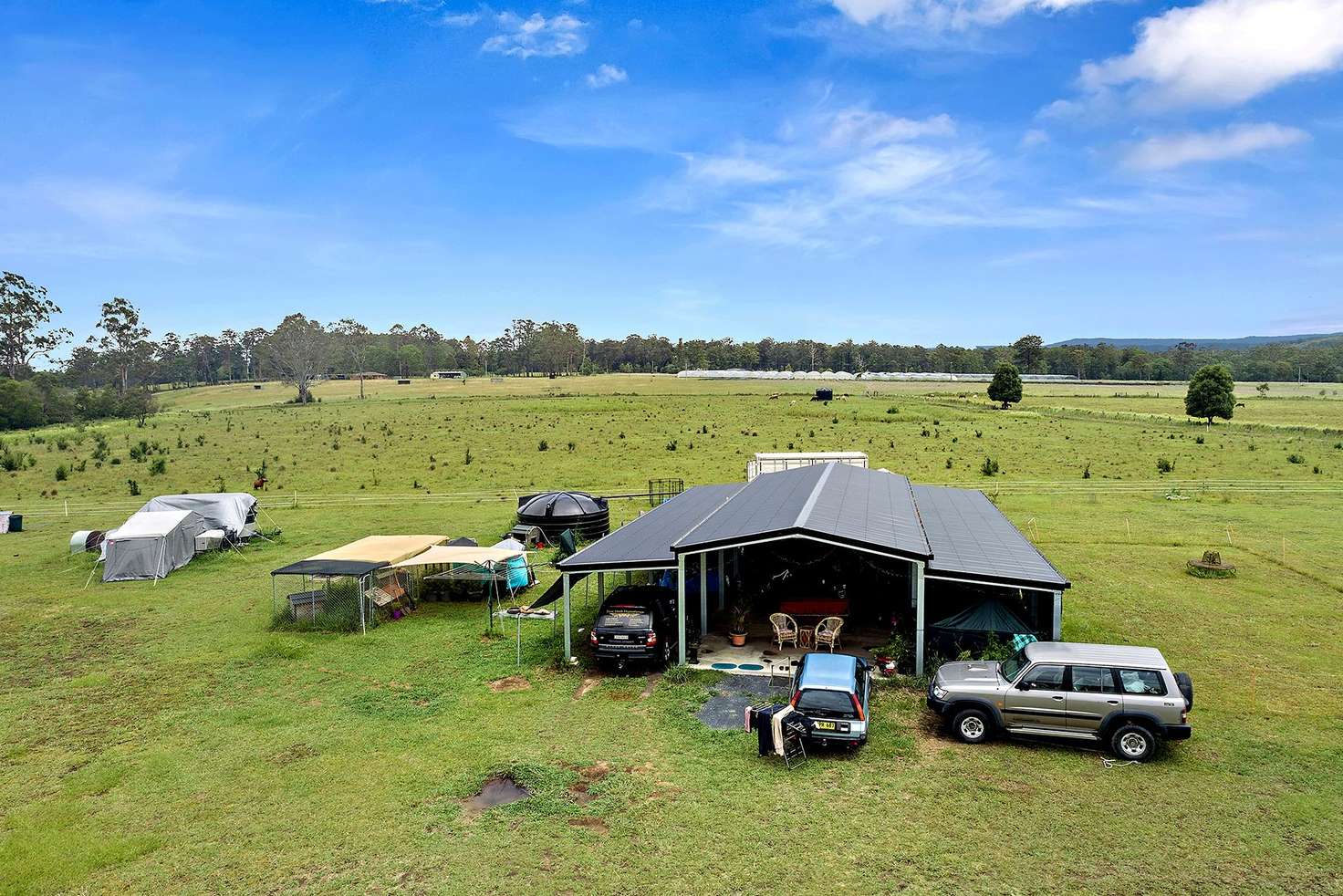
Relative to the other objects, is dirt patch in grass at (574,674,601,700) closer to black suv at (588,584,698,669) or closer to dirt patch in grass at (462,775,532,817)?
black suv at (588,584,698,669)

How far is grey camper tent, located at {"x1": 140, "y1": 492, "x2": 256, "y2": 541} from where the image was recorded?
29.8 m

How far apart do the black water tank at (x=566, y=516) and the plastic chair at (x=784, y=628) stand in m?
13.6

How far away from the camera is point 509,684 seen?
1625 centimetres

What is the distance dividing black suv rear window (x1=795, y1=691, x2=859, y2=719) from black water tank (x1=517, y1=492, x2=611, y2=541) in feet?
59.2

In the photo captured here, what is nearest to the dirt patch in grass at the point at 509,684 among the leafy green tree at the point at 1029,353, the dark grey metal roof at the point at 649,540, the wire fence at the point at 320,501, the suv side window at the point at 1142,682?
the dark grey metal roof at the point at 649,540

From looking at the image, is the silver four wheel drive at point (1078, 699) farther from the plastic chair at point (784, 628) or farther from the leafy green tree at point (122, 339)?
the leafy green tree at point (122, 339)

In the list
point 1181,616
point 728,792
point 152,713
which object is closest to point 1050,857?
point 728,792

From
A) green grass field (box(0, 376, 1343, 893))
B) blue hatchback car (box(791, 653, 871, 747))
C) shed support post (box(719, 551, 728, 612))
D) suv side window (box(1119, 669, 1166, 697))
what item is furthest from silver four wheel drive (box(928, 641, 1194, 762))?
shed support post (box(719, 551, 728, 612))

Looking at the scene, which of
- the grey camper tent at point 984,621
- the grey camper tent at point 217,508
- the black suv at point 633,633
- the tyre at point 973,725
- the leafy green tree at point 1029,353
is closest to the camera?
the tyre at point 973,725

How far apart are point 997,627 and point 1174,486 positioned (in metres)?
32.2

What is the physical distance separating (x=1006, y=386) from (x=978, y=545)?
77168 millimetres

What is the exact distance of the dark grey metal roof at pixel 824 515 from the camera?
15867 mm

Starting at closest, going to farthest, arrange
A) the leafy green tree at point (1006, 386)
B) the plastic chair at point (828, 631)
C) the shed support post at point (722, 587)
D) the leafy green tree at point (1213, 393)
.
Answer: the plastic chair at point (828, 631), the shed support post at point (722, 587), the leafy green tree at point (1213, 393), the leafy green tree at point (1006, 386)

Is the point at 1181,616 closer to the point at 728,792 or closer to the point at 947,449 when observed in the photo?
the point at 728,792
